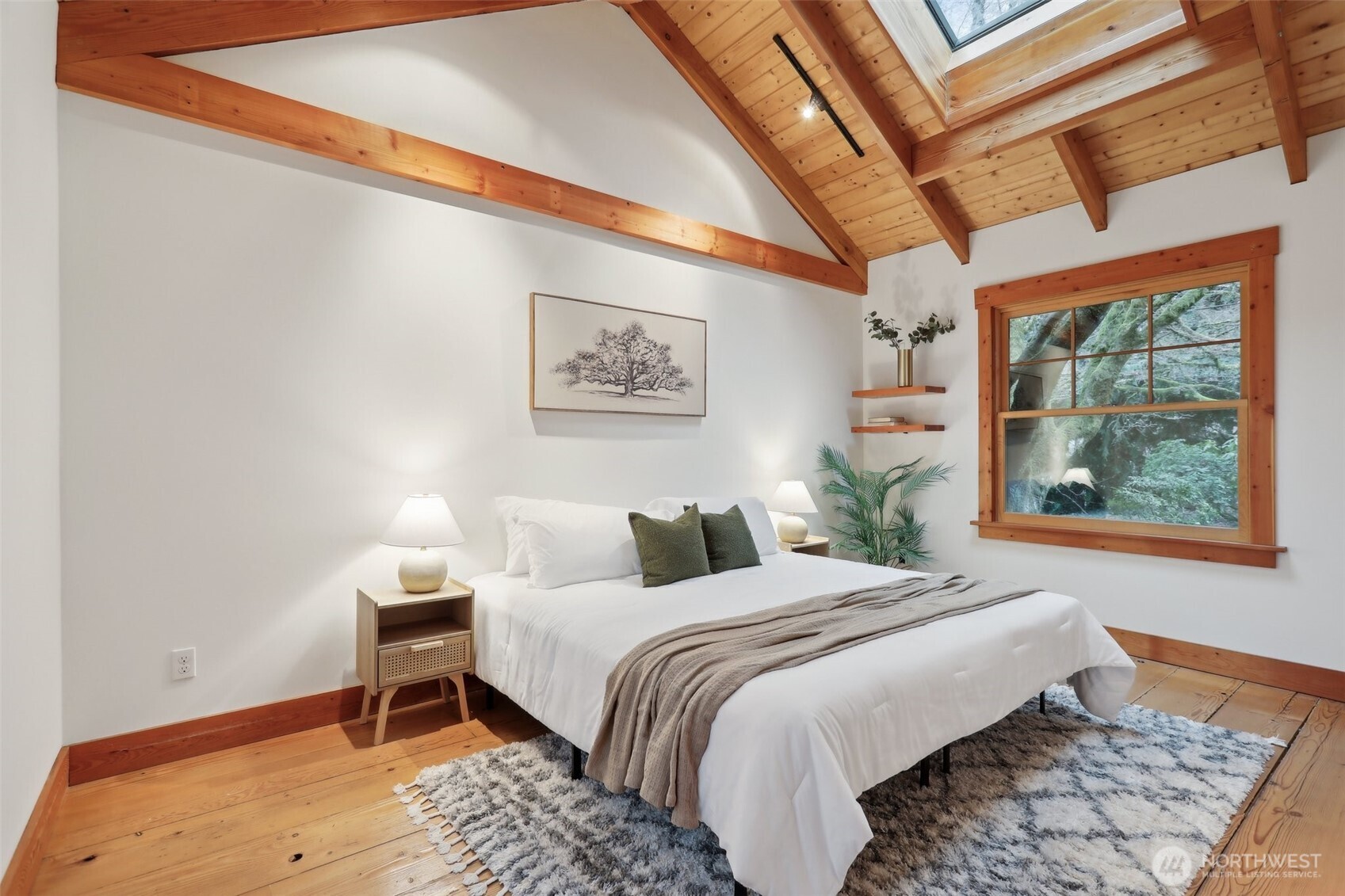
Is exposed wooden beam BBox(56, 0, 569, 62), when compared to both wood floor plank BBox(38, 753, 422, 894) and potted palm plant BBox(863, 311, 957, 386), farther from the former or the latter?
potted palm plant BBox(863, 311, 957, 386)

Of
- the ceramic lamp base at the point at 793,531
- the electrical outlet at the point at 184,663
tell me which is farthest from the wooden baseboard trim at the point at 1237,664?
the electrical outlet at the point at 184,663

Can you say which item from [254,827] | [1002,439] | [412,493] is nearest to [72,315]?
[412,493]

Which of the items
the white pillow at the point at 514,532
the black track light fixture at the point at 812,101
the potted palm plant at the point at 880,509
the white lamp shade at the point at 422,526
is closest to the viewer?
the white lamp shade at the point at 422,526

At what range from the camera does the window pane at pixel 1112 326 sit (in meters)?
3.89

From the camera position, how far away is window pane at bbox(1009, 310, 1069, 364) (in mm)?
4246

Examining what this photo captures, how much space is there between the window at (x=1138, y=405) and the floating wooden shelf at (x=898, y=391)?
1.05ft

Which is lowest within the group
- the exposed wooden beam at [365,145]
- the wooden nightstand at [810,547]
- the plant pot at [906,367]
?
the wooden nightstand at [810,547]

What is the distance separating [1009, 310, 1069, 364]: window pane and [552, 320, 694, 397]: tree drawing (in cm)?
227

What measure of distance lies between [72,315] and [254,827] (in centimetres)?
183

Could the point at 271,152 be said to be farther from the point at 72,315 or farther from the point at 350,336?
the point at 72,315

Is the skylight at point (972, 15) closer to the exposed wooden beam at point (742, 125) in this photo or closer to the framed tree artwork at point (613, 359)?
the exposed wooden beam at point (742, 125)

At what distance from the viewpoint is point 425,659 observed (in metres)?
2.72

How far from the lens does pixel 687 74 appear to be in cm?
418

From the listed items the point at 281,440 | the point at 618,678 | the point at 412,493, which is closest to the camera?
the point at 618,678
